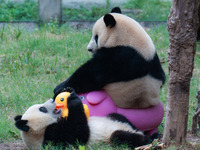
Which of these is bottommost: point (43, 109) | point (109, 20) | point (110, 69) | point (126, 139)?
point (126, 139)

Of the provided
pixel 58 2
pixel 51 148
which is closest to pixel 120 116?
pixel 51 148

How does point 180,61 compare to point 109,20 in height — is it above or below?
below

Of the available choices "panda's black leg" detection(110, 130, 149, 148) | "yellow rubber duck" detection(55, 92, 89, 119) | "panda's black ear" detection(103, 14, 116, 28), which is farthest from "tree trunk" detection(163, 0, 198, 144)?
"yellow rubber duck" detection(55, 92, 89, 119)

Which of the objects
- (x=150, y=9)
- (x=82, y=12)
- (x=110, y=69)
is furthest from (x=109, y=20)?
(x=150, y=9)

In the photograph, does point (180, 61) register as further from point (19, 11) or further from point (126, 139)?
point (19, 11)

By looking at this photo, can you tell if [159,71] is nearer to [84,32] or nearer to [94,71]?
[94,71]

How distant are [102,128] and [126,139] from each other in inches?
10.2

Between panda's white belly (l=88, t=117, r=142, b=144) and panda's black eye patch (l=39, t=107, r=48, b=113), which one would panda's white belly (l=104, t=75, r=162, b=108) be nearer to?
panda's white belly (l=88, t=117, r=142, b=144)

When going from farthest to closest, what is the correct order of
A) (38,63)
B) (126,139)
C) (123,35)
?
(38,63)
(123,35)
(126,139)

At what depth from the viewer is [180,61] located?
311cm

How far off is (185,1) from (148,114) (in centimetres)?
127

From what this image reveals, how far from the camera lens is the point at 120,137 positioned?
10.9 ft

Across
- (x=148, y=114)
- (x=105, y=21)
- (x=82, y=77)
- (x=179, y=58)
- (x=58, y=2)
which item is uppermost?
(x=58, y=2)

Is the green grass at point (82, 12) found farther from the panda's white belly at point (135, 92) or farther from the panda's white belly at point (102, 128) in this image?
the panda's white belly at point (102, 128)
